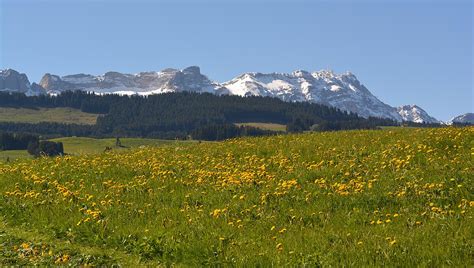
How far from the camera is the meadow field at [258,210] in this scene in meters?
10.3

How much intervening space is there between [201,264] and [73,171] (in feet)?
41.6

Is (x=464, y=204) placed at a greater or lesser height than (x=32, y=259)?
greater

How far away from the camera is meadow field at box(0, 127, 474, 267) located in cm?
1030

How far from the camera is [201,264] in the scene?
10680mm

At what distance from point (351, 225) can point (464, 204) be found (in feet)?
8.43

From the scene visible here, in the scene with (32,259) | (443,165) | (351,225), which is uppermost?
(443,165)

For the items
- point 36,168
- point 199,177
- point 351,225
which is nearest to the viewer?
point 351,225

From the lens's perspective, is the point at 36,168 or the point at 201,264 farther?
the point at 36,168

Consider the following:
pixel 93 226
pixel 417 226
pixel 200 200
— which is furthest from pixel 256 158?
pixel 417 226

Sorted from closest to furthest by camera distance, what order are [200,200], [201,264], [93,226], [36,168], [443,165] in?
[201,264]
[93,226]
[200,200]
[443,165]
[36,168]

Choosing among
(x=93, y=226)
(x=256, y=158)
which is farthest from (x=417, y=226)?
(x=256, y=158)

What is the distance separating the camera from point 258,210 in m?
13.4

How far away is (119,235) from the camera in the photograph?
12602mm

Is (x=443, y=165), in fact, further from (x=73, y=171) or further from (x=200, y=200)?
(x=73, y=171)
